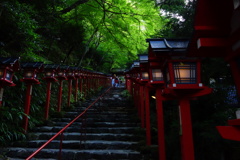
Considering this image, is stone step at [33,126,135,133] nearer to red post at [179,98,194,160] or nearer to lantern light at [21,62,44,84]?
lantern light at [21,62,44,84]

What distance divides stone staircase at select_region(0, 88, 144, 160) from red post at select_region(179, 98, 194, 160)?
2.22m

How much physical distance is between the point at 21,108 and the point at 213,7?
7.19 meters

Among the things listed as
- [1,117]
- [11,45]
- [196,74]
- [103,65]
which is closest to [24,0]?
[11,45]

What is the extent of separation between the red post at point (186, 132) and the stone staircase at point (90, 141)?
7.29 feet

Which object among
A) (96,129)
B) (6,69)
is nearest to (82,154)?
(96,129)

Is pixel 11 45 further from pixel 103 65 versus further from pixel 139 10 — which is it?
pixel 103 65

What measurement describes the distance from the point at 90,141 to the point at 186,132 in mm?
4068

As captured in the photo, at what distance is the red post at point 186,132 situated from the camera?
10.00 ft

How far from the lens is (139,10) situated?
7188 millimetres

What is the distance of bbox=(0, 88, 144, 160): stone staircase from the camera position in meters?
4.97

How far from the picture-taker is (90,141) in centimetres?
603

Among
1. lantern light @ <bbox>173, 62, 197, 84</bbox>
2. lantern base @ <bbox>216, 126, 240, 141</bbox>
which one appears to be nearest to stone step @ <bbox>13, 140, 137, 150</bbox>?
lantern light @ <bbox>173, 62, 197, 84</bbox>

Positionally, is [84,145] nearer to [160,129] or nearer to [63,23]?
[160,129]

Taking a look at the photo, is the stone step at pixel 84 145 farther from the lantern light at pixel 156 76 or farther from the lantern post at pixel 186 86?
the lantern post at pixel 186 86
